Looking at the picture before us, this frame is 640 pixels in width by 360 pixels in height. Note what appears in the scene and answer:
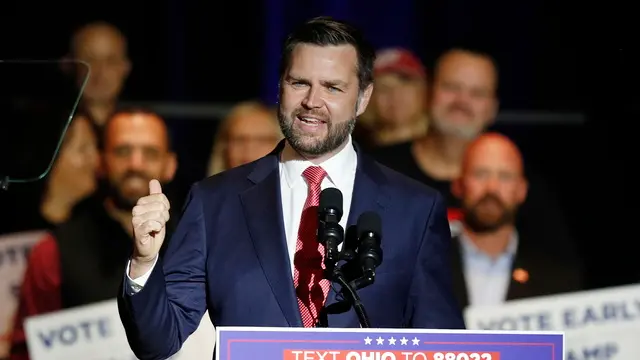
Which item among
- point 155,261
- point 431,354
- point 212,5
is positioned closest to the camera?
point 431,354

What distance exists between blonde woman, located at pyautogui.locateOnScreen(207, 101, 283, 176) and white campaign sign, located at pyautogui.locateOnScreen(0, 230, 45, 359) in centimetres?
83

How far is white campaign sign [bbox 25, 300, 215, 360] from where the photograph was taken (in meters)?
4.84

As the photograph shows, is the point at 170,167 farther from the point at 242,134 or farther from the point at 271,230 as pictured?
the point at 271,230

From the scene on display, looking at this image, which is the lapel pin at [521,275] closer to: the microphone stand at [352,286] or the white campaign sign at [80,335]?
the white campaign sign at [80,335]

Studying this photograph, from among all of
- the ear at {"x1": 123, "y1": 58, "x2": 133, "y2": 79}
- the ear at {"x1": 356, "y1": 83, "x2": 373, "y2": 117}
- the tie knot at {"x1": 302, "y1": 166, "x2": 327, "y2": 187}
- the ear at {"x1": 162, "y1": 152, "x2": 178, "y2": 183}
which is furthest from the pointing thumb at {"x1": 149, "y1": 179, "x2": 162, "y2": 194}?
the ear at {"x1": 123, "y1": 58, "x2": 133, "y2": 79}

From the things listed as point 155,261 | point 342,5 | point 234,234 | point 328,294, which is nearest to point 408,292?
point 328,294

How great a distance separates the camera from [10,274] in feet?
15.9

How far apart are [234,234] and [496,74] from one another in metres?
2.67

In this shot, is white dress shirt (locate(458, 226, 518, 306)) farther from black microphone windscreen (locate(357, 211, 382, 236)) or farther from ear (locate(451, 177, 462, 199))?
black microphone windscreen (locate(357, 211, 382, 236))

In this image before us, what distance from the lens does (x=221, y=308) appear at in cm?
248

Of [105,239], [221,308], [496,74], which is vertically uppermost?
[496,74]

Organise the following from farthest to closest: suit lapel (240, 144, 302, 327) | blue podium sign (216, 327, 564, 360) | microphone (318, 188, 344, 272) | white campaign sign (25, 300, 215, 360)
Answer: white campaign sign (25, 300, 215, 360) < suit lapel (240, 144, 302, 327) < microphone (318, 188, 344, 272) < blue podium sign (216, 327, 564, 360)

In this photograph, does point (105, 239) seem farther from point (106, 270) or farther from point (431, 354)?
point (431, 354)

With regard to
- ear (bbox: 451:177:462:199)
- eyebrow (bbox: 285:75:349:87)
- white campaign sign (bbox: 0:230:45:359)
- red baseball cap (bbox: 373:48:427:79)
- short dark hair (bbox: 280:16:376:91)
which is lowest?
white campaign sign (bbox: 0:230:45:359)
